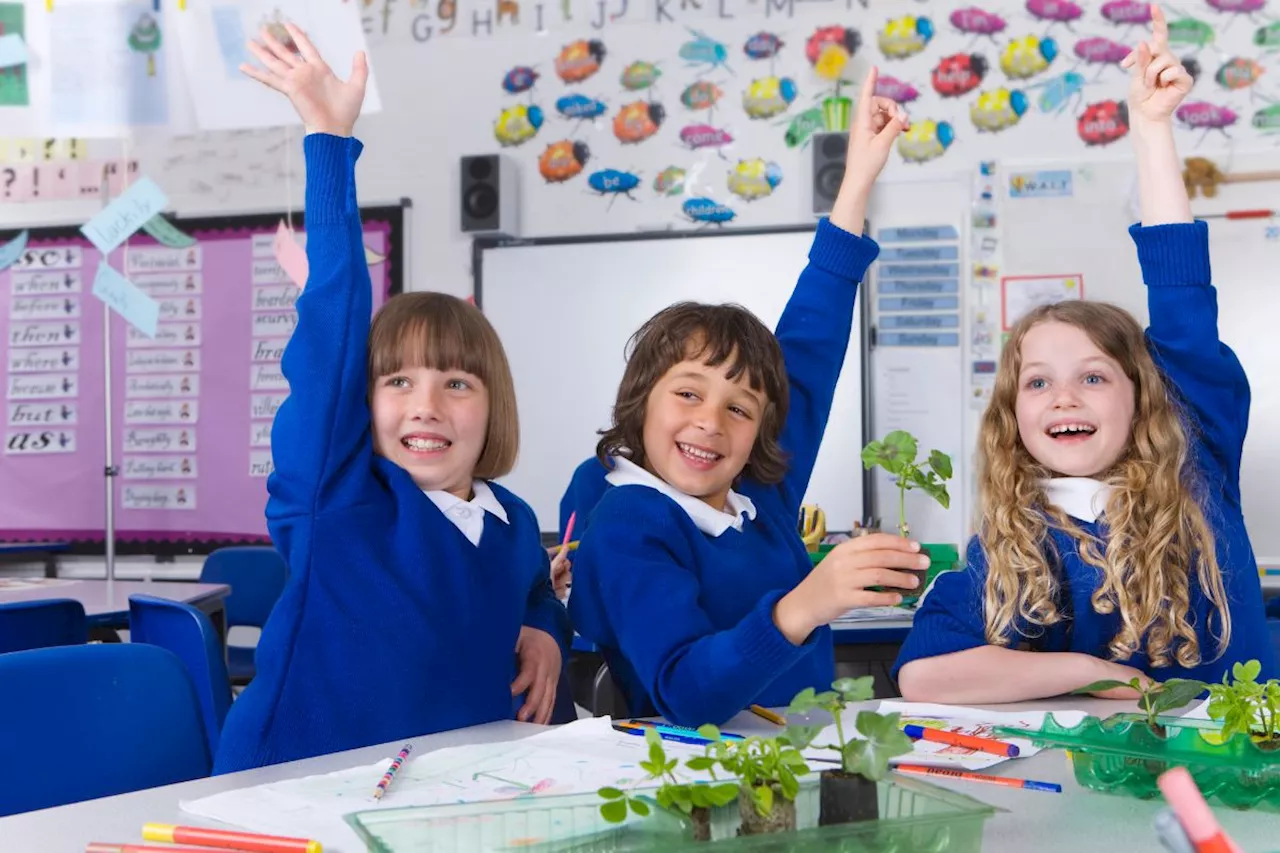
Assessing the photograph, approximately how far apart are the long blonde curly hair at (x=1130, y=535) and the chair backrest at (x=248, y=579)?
290 centimetres

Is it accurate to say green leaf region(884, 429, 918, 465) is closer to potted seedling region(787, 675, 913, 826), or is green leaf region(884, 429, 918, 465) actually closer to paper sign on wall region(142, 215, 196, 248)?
potted seedling region(787, 675, 913, 826)

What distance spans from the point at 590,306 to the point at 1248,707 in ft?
12.9

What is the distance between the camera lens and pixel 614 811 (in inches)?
28.9

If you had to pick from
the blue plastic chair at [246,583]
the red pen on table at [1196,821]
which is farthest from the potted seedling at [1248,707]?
the blue plastic chair at [246,583]

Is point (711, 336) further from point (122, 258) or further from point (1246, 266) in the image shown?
point (122, 258)

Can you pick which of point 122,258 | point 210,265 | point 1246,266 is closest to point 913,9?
point 1246,266

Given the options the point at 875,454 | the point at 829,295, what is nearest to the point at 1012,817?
the point at 875,454

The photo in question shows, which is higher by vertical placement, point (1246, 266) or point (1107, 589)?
point (1246, 266)

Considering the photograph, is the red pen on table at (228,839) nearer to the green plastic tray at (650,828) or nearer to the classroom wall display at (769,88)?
the green plastic tray at (650,828)

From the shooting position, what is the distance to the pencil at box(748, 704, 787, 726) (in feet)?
4.55

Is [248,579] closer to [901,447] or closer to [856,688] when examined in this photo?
[901,447]

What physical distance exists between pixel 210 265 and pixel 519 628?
3925 millimetres

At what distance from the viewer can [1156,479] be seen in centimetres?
163

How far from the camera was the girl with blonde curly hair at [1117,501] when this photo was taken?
153cm
